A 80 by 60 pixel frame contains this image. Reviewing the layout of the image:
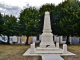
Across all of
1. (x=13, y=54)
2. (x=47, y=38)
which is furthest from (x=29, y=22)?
(x=13, y=54)

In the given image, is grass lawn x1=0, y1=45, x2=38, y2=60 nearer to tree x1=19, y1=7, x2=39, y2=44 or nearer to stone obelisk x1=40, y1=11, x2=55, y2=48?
stone obelisk x1=40, y1=11, x2=55, y2=48

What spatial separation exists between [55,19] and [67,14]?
220cm

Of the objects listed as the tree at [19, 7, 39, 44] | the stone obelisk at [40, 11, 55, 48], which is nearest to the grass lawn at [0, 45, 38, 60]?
the stone obelisk at [40, 11, 55, 48]

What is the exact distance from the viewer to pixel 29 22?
2772 centimetres

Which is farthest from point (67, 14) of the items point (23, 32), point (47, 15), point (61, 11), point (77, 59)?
point (77, 59)

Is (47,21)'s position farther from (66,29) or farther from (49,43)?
(66,29)

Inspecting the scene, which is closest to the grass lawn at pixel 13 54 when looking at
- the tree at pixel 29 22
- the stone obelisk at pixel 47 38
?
the stone obelisk at pixel 47 38

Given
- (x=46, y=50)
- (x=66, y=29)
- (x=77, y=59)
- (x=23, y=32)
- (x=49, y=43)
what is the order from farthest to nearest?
1. (x=23, y=32)
2. (x=66, y=29)
3. (x=49, y=43)
4. (x=46, y=50)
5. (x=77, y=59)

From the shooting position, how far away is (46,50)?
15375 millimetres

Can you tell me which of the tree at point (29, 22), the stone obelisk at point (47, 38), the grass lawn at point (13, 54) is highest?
the tree at point (29, 22)

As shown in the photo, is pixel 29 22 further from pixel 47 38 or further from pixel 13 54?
pixel 13 54

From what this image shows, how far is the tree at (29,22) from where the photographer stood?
27484 mm

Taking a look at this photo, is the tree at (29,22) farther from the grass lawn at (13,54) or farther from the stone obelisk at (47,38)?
the stone obelisk at (47,38)

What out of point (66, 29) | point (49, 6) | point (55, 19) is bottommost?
point (66, 29)
